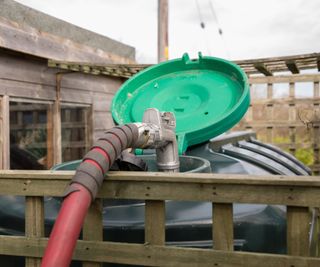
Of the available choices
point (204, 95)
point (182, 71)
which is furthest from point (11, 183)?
point (182, 71)

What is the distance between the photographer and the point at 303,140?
7.18 meters

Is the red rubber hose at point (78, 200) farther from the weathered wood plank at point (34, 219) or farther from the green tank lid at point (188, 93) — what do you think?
the green tank lid at point (188, 93)

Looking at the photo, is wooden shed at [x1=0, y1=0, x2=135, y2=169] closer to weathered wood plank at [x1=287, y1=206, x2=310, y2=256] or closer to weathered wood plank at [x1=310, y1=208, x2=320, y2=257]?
weathered wood plank at [x1=310, y1=208, x2=320, y2=257]

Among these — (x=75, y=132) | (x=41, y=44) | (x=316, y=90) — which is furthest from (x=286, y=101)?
(x=41, y=44)

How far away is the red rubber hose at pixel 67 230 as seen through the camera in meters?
1.18

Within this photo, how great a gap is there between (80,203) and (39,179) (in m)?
0.38

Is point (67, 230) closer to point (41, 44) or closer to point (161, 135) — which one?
point (161, 135)

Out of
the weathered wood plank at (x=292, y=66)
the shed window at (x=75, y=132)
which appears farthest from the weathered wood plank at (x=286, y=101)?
the shed window at (x=75, y=132)

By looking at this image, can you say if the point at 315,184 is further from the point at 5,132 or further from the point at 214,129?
the point at 5,132

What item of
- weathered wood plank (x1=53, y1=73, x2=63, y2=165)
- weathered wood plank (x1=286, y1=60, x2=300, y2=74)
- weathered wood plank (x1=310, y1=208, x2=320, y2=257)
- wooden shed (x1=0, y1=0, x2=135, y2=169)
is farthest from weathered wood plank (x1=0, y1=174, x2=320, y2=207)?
weathered wood plank (x1=53, y1=73, x2=63, y2=165)

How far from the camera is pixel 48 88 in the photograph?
4430mm

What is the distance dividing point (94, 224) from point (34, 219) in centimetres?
27

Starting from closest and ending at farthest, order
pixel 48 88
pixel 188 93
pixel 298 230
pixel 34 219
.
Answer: pixel 298 230
pixel 34 219
pixel 188 93
pixel 48 88

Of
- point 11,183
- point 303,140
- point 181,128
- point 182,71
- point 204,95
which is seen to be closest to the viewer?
point 11,183
